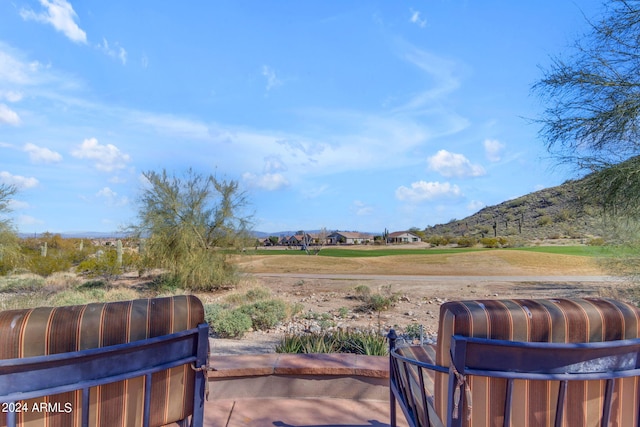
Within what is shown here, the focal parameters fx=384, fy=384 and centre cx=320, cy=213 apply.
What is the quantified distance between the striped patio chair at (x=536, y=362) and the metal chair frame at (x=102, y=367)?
100cm

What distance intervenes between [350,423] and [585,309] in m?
1.75

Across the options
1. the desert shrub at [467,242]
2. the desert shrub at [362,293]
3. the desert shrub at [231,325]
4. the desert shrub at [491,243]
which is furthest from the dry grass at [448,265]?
the desert shrub at [467,242]

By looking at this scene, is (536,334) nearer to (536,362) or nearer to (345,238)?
(536,362)

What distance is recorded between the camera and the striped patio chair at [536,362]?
4.49ft

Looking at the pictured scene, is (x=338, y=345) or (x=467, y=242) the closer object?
(x=338, y=345)

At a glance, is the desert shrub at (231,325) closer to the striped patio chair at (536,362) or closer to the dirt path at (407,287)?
the dirt path at (407,287)

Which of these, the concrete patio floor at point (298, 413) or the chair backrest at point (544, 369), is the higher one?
the chair backrest at point (544, 369)

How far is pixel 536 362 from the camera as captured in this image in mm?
1408

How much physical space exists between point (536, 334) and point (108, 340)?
1.55 meters

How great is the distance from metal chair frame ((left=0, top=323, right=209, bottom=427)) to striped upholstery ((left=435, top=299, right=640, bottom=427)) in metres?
1.02

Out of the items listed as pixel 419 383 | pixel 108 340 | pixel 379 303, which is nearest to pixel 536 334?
pixel 419 383

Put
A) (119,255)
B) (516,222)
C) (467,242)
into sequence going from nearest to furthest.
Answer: (119,255), (467,242), (516,222)

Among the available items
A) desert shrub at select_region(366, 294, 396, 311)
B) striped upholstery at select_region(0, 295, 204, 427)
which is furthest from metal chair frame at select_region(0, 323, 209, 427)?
desert shrub at select_region(366, 294, 396, 311)

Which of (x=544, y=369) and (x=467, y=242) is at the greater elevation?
(x=467, y=242)
